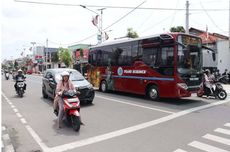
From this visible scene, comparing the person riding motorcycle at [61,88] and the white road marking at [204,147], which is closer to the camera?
the white road marking at [204,147]

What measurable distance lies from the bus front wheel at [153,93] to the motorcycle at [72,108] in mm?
6009

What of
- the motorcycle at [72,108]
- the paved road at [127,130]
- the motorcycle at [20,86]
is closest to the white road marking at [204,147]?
the paved road at [127,130]

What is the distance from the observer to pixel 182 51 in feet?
38.2

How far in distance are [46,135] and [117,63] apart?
9189mm

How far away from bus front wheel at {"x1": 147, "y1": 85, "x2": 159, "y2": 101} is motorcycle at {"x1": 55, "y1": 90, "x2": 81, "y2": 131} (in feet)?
19.7

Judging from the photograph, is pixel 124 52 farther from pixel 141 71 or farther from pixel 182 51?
pixel 182 51

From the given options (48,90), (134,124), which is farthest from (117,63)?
(134,124)

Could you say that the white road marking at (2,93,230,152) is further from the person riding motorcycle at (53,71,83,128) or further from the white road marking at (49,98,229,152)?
the person riding motorcycle at (53,71,83,128)

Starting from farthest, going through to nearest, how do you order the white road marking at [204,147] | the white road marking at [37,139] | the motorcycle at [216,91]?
the motorcycle at [216,91], the white road marking at [37,139], the white road marking at [204,147]

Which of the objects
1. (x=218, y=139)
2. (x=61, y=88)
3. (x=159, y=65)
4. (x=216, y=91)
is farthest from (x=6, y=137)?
(x=216, y=91)

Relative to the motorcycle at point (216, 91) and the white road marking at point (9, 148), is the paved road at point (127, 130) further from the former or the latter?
the motorcycle at point (216, 91)

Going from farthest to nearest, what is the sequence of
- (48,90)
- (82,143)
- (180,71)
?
(48,90) → (180,71) → (82,143)

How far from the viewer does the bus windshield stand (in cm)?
1159

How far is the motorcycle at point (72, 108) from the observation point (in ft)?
23.8
